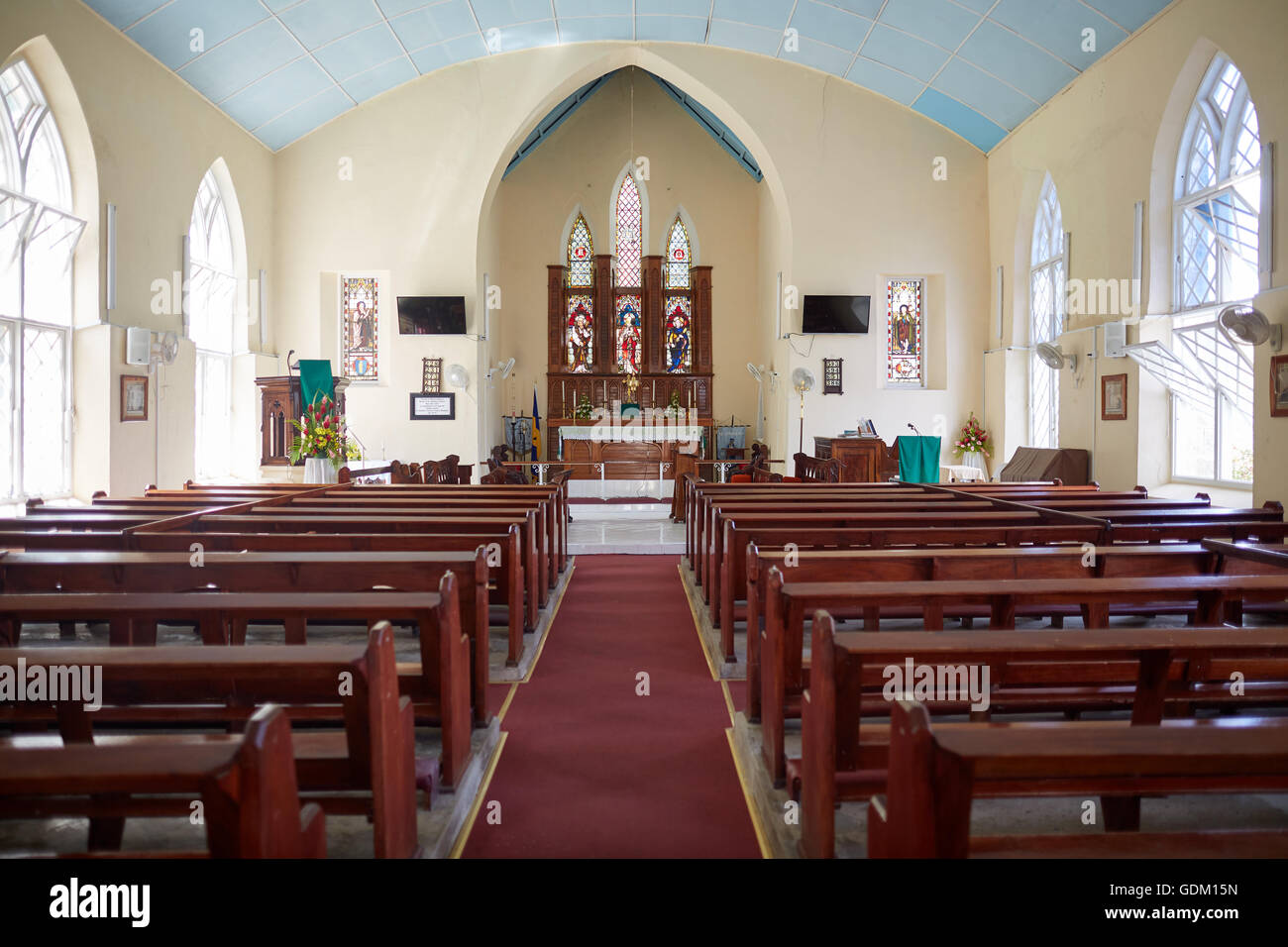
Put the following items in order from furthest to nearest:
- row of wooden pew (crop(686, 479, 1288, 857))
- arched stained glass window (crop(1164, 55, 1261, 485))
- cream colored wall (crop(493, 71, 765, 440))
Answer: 1. cream colored wall (crop(493, 71, 765, 440))
2. arched stained glass window (crop(1164, 55, 1261, 485))
3. row of wooden pew (crop(686, 479, 1288, 857))

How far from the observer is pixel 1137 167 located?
27.6 ft

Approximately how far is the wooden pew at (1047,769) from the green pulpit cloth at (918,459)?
9.80 m

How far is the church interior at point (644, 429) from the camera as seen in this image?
1858mm

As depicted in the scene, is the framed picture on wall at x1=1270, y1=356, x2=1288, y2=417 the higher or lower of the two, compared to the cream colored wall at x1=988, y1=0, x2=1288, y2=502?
lower

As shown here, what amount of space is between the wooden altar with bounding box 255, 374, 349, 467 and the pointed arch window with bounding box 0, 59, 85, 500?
2110 mm

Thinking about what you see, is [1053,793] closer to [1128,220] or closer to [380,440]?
[1128,220]

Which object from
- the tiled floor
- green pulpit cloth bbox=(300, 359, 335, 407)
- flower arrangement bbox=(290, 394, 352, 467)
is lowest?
the tiled floor

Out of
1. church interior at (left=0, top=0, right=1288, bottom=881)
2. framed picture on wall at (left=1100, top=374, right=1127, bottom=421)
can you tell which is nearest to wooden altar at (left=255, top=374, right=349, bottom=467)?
church interior at (left=0, top=0, right=1288, bottom=881)

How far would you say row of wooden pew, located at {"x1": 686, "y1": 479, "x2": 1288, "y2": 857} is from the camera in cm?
128

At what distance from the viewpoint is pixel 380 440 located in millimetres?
12156

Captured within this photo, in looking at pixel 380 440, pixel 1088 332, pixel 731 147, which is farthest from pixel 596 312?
pixel 1088 332

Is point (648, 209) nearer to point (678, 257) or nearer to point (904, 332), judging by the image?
point (678, 257)

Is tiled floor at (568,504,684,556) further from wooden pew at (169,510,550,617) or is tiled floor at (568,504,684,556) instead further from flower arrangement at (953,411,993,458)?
flower arrangement at (953,411,993,458)

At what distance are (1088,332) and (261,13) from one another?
956 centimetres
